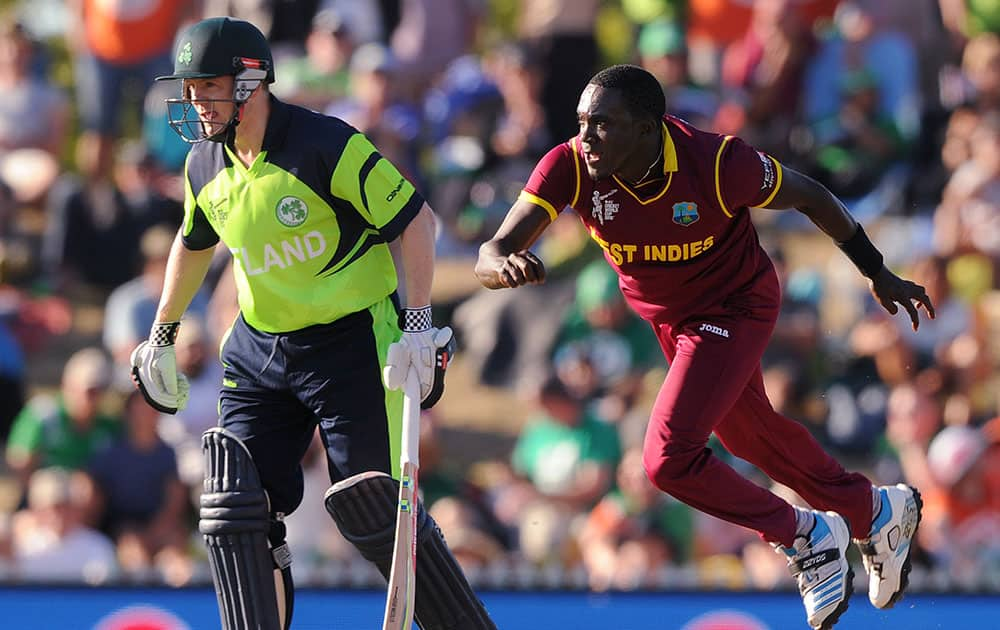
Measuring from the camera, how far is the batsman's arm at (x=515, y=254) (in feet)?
15.3

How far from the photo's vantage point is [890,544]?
5977mm

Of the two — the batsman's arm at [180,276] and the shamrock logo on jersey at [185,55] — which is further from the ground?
the shamrock logo on jersey at [185,55]

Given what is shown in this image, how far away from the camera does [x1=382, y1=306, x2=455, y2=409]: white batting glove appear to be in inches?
198

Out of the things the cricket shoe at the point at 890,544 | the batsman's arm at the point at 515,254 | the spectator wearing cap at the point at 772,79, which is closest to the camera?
the batsman's arm at the point at 515,254

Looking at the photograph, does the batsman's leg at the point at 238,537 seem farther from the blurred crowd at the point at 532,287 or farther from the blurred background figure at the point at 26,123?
the blurred background figure at the point at 26,123

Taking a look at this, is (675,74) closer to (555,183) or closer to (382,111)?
(382,111)

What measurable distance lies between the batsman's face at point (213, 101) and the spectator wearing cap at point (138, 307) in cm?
399

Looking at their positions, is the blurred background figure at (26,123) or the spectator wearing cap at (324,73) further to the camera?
the blurred background figure at (26,123)

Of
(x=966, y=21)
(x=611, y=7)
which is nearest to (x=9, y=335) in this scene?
(x=611, y=7)

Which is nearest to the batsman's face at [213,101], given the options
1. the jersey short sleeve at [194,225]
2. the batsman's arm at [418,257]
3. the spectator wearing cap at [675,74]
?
the jersey short sleeve at [194,225]

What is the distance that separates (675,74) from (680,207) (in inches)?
173

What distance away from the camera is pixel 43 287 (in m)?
9.78

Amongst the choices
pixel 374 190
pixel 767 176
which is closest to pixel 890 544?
pixel 767 176

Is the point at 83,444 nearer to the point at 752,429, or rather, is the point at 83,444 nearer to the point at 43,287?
the point at 43,287
